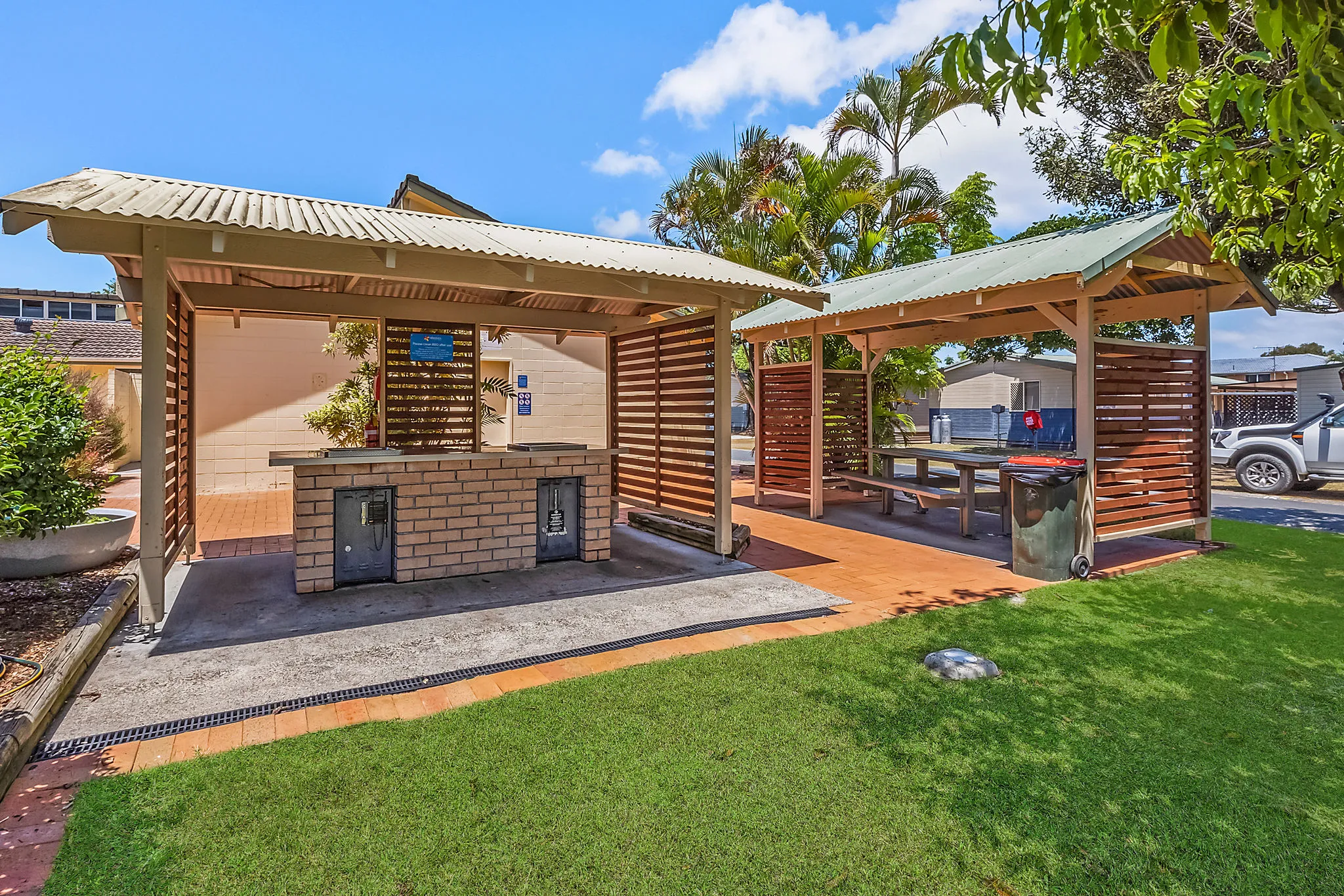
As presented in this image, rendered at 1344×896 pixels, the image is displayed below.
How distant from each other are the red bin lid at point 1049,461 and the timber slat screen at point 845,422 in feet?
13.8

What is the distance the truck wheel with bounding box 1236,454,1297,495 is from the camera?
12.9m

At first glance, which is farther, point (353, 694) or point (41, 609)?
point (41, 609)

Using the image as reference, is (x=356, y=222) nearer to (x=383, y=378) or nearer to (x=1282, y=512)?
(x=383, y=378)

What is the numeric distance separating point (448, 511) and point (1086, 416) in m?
5.75

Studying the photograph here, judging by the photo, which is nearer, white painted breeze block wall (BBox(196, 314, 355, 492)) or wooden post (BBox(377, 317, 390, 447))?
wooden post (BBox(377, 317, 390, 447))

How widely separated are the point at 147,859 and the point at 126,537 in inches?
206

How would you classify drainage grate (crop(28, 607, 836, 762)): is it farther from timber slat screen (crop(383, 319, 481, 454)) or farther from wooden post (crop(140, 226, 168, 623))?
timber slat screen (crop(383, 319, 481, 454))

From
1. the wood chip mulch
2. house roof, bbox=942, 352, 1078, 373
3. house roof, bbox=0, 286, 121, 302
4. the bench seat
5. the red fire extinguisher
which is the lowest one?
the wood chip mulch

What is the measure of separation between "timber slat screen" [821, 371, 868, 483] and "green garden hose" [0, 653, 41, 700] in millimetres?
8979

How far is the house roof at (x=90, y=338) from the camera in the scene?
57.3ft

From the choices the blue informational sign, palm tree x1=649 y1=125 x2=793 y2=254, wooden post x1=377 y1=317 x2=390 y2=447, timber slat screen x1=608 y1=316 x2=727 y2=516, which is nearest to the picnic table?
timber slat screen x1=608 y1=316 x2=727 y2=516

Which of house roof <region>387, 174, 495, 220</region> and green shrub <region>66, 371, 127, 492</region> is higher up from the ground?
house roof <region>387, 174, 495, 220</region>

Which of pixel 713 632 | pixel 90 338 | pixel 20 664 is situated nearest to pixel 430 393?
pixel 20 664

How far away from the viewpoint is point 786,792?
264cm
